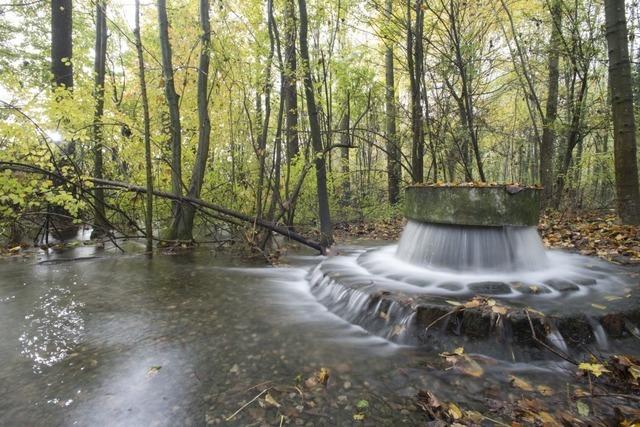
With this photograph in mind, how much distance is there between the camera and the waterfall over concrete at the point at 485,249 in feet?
17.0

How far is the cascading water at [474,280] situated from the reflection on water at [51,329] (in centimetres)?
286

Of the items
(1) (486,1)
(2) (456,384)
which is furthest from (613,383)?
(1) (486,1)

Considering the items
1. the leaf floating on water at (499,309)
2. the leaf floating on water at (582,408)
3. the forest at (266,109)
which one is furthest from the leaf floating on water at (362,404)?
the forest at (266,109)

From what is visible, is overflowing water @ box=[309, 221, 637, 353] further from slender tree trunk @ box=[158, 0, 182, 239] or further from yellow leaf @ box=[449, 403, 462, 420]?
slender tree trunk @ box=[158, 0, 182, 239]

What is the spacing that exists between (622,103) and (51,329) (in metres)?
8.74

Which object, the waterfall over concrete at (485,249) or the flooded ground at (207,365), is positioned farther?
the waterfall over concrete at (485,249)

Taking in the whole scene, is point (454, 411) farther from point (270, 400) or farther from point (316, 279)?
point (316, 279)

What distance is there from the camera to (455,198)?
5.28m

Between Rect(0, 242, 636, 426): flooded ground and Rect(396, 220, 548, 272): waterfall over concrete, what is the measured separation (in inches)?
81.1

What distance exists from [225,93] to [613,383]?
11.1 m

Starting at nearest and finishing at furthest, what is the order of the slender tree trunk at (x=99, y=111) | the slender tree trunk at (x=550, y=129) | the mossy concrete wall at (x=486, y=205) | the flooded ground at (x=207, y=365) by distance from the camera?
1. the flooded ground at (x=207, y=365)
2. the mossy concrete wall at (x=486, y=205)
3. the slender tree trunk at (x=99, y=111)
4. the slender tree trunk at (x=550, y=129)

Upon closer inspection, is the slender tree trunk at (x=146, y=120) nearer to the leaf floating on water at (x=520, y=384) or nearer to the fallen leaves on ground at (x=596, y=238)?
the leaf floating on water at (x=520, y=384)

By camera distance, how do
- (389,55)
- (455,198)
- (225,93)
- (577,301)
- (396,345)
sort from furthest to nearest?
(389,55) < (225,93) < (455,198) < (577,301) < (396,345)

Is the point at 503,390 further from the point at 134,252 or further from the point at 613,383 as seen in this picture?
the point at 134,252
